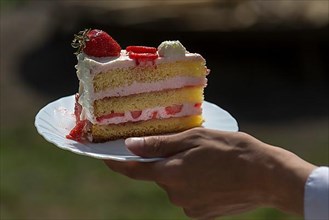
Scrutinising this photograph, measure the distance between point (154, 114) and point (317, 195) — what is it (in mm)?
733

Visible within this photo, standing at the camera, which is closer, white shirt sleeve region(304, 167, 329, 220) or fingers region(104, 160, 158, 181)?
white shirt sleeve region(304, 167, 329, 220)

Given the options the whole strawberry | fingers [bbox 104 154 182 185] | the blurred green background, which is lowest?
the blurred green background

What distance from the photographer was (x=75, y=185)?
4.25 m

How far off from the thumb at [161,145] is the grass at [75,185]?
2.09 metres

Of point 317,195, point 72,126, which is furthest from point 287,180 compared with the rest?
point 72,126

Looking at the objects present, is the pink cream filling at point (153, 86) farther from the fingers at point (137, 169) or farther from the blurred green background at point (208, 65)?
the blurred green background at point (208, 65)

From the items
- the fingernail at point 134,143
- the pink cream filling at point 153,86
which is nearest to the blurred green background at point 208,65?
the pink cream filling at point 153,86

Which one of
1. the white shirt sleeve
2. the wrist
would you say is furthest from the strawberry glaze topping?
the white shirt sleeve

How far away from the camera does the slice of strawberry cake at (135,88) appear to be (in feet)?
7.30

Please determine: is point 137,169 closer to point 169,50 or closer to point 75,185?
point 169,50

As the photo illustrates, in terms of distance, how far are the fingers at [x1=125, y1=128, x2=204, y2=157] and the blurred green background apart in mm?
2372

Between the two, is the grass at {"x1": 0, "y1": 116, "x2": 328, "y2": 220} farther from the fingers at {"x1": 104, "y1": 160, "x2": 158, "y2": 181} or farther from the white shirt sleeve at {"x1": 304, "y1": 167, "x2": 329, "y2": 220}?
the white shirt sleeve at {"x1": 304, "y1": 167, "x2": 329, "y2": 220}

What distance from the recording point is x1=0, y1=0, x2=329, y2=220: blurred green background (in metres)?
4.44

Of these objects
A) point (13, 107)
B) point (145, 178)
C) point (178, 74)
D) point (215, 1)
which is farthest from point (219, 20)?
point (145, 178)
